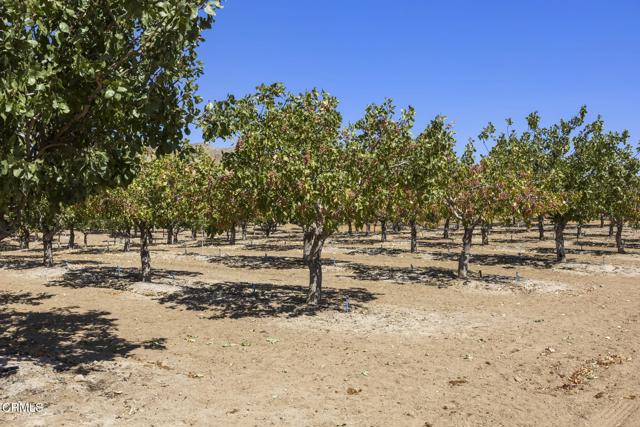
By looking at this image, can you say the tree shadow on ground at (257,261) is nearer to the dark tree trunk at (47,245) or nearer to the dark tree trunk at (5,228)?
the dark tree trunk at (47,245)

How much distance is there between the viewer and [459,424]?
9789 mm

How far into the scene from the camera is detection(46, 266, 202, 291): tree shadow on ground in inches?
1064

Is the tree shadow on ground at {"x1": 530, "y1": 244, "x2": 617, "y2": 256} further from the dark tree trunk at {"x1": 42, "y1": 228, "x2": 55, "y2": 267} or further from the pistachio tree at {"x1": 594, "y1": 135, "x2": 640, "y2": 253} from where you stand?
the dark tree trunk at {"x1": 42, "y1": 228, "x2": 55, "y2": 267}

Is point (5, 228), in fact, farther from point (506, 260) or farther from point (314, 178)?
point (506, 260)

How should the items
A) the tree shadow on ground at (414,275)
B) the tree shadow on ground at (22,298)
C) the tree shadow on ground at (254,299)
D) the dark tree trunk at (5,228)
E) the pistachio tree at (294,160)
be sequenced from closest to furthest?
1. the dark tree trunk at (5,228)
2. the pistachio tree at (294,160)
3. the tree shadow on ground at (254,299)
4. the tree shadow on ground at (22,298)
5. the tree shadow on ground at (414,275)

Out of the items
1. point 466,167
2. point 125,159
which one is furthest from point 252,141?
point 466,167

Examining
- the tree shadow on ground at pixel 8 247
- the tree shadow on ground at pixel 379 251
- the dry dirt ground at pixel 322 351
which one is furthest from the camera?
the tree shadow on ground at pixel 8 247

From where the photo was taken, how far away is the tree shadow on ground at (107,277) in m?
27.0

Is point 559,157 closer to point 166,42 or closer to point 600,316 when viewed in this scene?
point 600,316

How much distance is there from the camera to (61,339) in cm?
1546

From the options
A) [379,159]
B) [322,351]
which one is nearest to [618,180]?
[379,159]

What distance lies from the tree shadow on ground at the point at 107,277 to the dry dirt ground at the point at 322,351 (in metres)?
0.17

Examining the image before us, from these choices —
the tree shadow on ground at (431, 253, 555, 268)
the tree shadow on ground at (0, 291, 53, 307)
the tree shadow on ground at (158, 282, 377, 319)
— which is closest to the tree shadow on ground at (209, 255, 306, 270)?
the tree shadow on ground at (158, 282, 377, 319)

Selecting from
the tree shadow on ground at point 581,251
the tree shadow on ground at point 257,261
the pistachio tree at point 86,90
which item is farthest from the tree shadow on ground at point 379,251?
the pistachio tree at point 86,90
